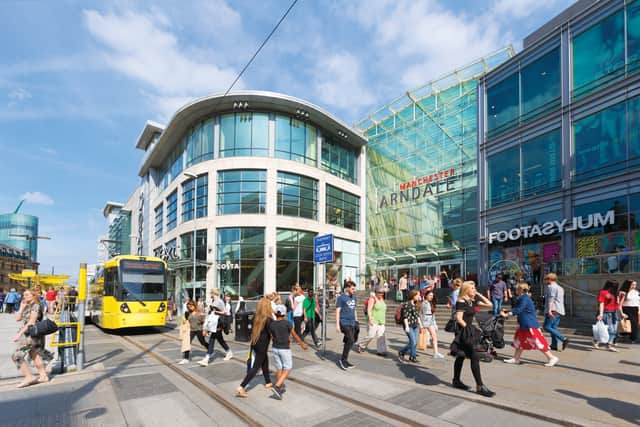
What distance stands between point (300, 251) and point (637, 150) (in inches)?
823

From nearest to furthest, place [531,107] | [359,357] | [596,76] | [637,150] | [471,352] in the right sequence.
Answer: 1. [471,352]
2. [359,357]
3. [637,150]
4. [596,76]
5. [531,107]

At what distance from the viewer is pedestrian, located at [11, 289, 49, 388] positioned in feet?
24.5

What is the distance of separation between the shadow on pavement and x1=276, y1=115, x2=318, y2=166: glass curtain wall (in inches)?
1057

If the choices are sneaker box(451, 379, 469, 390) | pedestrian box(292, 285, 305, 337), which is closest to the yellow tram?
pedestrian box(292, 285, 305, 337)

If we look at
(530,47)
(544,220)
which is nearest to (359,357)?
(544,220)

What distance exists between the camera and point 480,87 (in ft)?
80.0

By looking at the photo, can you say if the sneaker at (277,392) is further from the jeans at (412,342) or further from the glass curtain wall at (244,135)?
the glass curtain wall at (244,135)

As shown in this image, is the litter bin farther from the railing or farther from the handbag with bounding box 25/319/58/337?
the railing

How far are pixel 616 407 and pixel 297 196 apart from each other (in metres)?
26.7

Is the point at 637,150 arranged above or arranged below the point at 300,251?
above

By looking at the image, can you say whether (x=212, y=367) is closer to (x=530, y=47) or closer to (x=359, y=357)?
(x=359, y=357)

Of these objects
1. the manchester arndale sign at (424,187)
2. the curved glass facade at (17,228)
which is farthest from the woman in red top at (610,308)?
the curved glass facade at (17,228)

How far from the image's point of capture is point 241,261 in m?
29.2

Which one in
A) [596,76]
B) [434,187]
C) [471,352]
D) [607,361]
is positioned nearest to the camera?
[471,352]
